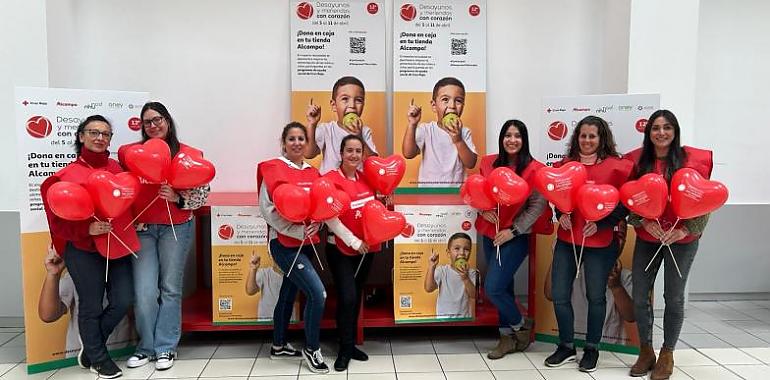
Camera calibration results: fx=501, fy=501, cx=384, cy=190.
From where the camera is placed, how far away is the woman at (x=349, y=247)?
9.57 ft

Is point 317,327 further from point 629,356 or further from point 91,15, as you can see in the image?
point 91,15

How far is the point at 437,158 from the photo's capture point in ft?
13.2

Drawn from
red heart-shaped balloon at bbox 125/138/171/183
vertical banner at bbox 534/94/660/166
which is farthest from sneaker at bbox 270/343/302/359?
vertical banner at bbox 534/94/660/166

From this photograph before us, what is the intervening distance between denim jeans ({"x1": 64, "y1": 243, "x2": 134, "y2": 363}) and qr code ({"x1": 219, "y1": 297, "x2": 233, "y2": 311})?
545 millimetres

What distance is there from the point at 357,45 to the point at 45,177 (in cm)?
233

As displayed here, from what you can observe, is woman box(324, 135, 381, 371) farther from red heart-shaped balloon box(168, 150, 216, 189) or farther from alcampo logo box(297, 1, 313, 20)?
alcampo logo box(297, 1, 313, 20)

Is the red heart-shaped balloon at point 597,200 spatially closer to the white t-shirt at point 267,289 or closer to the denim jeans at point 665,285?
the denim jeans at point 665,285

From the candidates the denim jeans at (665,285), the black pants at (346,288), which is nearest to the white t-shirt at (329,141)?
the black pants at (346,288)

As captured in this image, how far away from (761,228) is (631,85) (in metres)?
1.89

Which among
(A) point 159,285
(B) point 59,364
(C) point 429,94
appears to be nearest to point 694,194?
(C) point 429,94

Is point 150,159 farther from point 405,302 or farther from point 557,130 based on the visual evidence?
point 557,130

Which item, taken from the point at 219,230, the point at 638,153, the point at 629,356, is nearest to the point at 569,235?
the point at 638,153

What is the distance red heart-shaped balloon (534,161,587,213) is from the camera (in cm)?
277

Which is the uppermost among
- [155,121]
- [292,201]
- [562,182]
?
[155,121]
